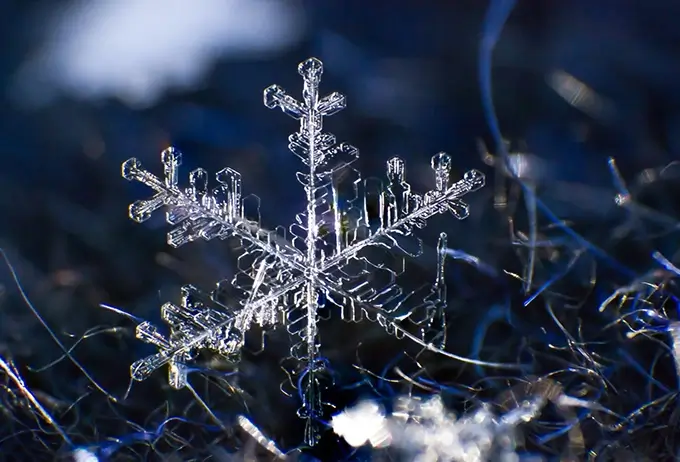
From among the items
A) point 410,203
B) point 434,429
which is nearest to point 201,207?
point 410,203

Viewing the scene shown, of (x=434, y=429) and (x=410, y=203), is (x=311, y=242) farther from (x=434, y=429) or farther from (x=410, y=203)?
(x=434, y=429)

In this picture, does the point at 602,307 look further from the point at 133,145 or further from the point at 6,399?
the point at 6,399

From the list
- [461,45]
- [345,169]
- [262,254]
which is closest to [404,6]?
[461,45]

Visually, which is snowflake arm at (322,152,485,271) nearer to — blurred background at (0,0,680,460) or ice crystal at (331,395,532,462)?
blurred background at (0,0,680,460)

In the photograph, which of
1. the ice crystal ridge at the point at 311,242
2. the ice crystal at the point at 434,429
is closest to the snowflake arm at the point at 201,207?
the ice crystal ridge at the point at 311,242

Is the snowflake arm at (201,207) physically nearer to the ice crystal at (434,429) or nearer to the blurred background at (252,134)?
the blurred background at (252,134)

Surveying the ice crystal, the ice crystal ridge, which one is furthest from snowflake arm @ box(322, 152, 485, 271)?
the ice crystal
